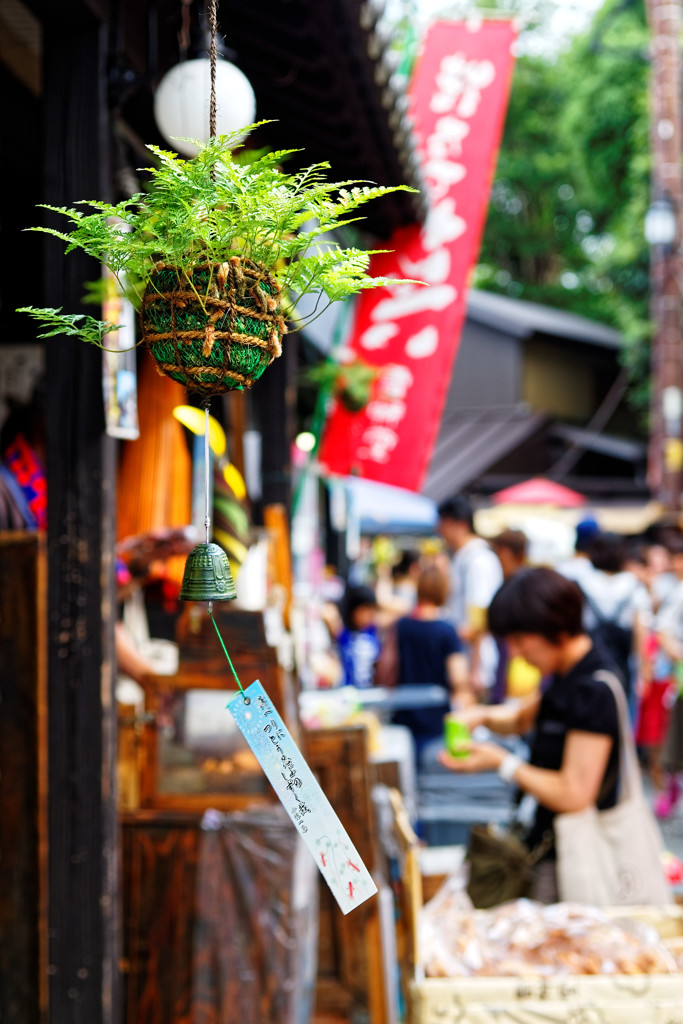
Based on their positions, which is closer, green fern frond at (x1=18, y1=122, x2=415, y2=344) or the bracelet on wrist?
green fern frond at (x1=18, y1=122, x2=415, y2=344)

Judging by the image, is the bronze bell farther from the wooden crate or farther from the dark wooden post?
the wooden crate

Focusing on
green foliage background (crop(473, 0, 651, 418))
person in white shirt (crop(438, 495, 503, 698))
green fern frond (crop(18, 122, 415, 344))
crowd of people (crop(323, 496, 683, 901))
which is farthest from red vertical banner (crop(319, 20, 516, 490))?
green foliage background (crop(473, 0, 651, 418))

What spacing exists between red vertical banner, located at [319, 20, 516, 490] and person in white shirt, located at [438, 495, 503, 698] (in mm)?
2207

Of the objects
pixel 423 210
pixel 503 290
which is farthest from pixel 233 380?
pixel 503 290

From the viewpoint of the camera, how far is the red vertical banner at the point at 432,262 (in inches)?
234

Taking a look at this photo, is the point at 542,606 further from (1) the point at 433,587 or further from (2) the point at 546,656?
(1) the point at 433,587

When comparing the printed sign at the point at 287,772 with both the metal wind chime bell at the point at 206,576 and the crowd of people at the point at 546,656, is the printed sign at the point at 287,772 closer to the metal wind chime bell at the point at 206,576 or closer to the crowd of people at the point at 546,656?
the metal wind chime bell at the point at 206,576

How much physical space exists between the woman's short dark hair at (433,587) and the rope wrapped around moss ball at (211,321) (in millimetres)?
5750

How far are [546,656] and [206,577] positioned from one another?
217cm

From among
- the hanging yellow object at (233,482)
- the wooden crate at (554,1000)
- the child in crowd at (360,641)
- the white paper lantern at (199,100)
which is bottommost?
the wooden crate at (554,1000)

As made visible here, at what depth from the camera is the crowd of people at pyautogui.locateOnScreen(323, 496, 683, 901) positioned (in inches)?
129

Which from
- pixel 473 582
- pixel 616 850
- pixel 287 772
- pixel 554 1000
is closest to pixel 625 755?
pixel 616 850

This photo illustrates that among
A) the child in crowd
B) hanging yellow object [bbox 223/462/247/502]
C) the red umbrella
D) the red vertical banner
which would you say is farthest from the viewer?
the red umbrella

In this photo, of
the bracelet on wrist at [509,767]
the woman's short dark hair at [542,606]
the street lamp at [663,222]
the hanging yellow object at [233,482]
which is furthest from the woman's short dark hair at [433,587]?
the street lamp at [663,222]
